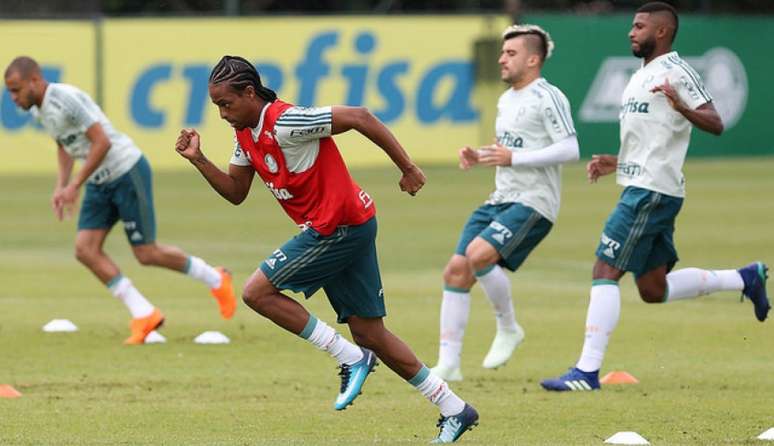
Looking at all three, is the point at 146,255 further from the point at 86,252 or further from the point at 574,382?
the point at 574,382

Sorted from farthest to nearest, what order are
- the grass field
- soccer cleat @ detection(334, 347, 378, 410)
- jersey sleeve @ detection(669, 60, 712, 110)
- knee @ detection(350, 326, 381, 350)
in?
jersey sleeve @ detection(669, 60, 712, 110) → the grass field → knee @ detection(350, 326, 381, 350) → soccer cleat @ detection(334, 347, 378, 410)

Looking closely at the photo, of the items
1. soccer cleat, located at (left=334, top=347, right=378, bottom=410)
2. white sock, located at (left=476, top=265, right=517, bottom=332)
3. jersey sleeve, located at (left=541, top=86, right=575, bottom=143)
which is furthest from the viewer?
white sock, located at (left=476, top=265, right=517, bottom=332)

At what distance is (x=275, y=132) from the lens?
26.2 feet

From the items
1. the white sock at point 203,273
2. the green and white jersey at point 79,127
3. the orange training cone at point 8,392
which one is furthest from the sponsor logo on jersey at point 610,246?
the green and white jersey at point 79,127

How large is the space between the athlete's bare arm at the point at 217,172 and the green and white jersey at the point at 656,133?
299 centimetres

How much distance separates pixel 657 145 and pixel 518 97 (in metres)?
1.09

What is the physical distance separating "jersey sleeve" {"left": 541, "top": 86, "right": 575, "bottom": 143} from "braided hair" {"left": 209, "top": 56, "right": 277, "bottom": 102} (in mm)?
3146

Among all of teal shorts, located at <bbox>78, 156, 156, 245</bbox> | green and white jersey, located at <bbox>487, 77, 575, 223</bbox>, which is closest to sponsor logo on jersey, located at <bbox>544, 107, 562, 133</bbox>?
green and white jersey, located at <bbox>487, 77, 575, 223</bbox>

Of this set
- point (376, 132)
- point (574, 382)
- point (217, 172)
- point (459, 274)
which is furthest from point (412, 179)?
point (459, 274)

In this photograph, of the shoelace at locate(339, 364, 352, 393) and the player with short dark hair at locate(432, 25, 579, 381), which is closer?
the shoelace at locate(339, 364, 352, 393)

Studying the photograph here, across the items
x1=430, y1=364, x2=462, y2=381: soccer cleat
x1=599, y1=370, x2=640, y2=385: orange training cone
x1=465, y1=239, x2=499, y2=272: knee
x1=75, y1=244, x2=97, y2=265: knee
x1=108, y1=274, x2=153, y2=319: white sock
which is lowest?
x1=108, y1=274, x2=153, y2=319: white sock

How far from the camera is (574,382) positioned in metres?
10.3

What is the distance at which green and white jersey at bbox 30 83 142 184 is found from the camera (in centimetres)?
1258

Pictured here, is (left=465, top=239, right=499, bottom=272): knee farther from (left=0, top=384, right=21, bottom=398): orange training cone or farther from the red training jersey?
(left=0, top=384, right=21, bottom=398): orange training cone
